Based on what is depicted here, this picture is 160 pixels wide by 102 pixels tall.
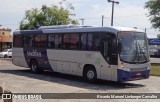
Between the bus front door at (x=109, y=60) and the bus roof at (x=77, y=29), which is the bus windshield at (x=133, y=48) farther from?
the bus front door at (x=109, y=60)

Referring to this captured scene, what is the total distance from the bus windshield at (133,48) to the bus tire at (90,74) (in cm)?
220

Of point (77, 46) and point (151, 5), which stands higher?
point (151, 5)

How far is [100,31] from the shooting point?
1853 centimetres

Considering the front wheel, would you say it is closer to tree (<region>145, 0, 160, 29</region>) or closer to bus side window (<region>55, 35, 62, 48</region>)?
bus side window (<region>55, 35, 62, 48</region>)

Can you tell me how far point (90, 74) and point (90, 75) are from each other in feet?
0.20

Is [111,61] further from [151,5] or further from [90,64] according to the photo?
[151,5]

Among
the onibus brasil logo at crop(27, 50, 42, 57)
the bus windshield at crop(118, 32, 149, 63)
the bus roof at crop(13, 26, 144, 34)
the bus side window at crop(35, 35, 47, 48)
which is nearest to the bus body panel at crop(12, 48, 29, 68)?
the onibus brasil logo at crop(27, 50, 42, 57)

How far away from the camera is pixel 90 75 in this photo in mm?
19094

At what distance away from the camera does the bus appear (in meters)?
17.5

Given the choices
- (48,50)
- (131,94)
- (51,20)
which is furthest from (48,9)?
(131,94)

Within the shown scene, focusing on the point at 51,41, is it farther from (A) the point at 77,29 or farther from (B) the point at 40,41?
(A) the point at 77,29

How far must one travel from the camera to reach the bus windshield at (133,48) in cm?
1750

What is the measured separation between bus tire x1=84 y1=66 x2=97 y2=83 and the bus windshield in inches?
86.5

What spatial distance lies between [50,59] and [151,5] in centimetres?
2780
